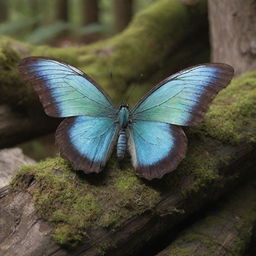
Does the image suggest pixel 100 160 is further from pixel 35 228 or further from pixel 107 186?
pixel 35 228

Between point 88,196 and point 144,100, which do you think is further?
point 144,100

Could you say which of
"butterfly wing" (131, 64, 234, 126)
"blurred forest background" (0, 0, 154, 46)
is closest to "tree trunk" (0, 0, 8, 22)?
"blurred forest background" (0, 0, 154, 46)

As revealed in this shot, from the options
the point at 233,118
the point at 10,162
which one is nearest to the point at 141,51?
the point at 10,162

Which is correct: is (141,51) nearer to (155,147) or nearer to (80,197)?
(155,147)

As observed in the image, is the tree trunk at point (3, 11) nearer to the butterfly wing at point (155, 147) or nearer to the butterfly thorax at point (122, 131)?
the butterfly thorax at point (122, 131)

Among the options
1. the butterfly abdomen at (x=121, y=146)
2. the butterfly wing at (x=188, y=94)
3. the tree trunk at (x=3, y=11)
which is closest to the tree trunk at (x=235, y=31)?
the butterfly wing at (x=188, y=94)

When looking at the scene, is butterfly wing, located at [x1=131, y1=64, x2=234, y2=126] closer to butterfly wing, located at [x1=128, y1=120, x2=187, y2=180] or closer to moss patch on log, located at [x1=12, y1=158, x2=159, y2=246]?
butterfly wing, located at [x1=128, y1=120, x2=187, y2=180]

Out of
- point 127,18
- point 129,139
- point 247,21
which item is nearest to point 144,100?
point 129,139
